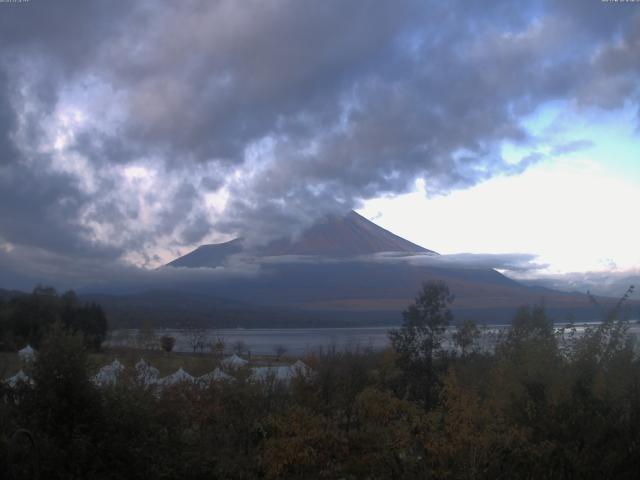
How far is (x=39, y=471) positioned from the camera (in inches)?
334

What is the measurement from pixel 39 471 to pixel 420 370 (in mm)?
19721

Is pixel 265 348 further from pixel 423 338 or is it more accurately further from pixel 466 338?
pixel 423 338

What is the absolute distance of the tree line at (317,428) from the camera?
29.7 feet

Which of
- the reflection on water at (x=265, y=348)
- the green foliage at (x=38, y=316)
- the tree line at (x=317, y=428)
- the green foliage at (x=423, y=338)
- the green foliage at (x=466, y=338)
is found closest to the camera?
the tree line at (x=317, y=428)

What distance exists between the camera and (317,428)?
1044 centimetres

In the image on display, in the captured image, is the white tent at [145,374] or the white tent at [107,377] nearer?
the white tent at [107,377]

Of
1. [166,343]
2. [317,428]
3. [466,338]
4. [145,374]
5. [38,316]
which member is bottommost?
[166,343]

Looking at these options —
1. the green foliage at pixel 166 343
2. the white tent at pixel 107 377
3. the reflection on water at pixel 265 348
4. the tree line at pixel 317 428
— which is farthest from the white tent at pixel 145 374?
the green foliage at pixel 166 343

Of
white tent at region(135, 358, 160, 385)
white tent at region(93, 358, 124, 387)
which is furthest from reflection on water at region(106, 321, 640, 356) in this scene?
white tent at region(93, 358, 124, 387)

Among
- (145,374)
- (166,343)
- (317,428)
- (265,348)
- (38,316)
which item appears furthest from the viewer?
(265,348)

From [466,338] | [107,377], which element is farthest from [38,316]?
[107,377]

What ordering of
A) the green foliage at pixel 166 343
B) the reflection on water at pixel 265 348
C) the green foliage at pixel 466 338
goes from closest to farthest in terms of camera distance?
1. the green foliage at pixel 466 338
2. the reflection on water at pixel 265 348
3. the green foliage at pixel 166 343

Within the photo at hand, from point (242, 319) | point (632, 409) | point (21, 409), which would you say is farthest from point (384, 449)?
point (242, 319)

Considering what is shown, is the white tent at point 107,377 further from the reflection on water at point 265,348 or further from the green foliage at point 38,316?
the green foliage at point 38,316
